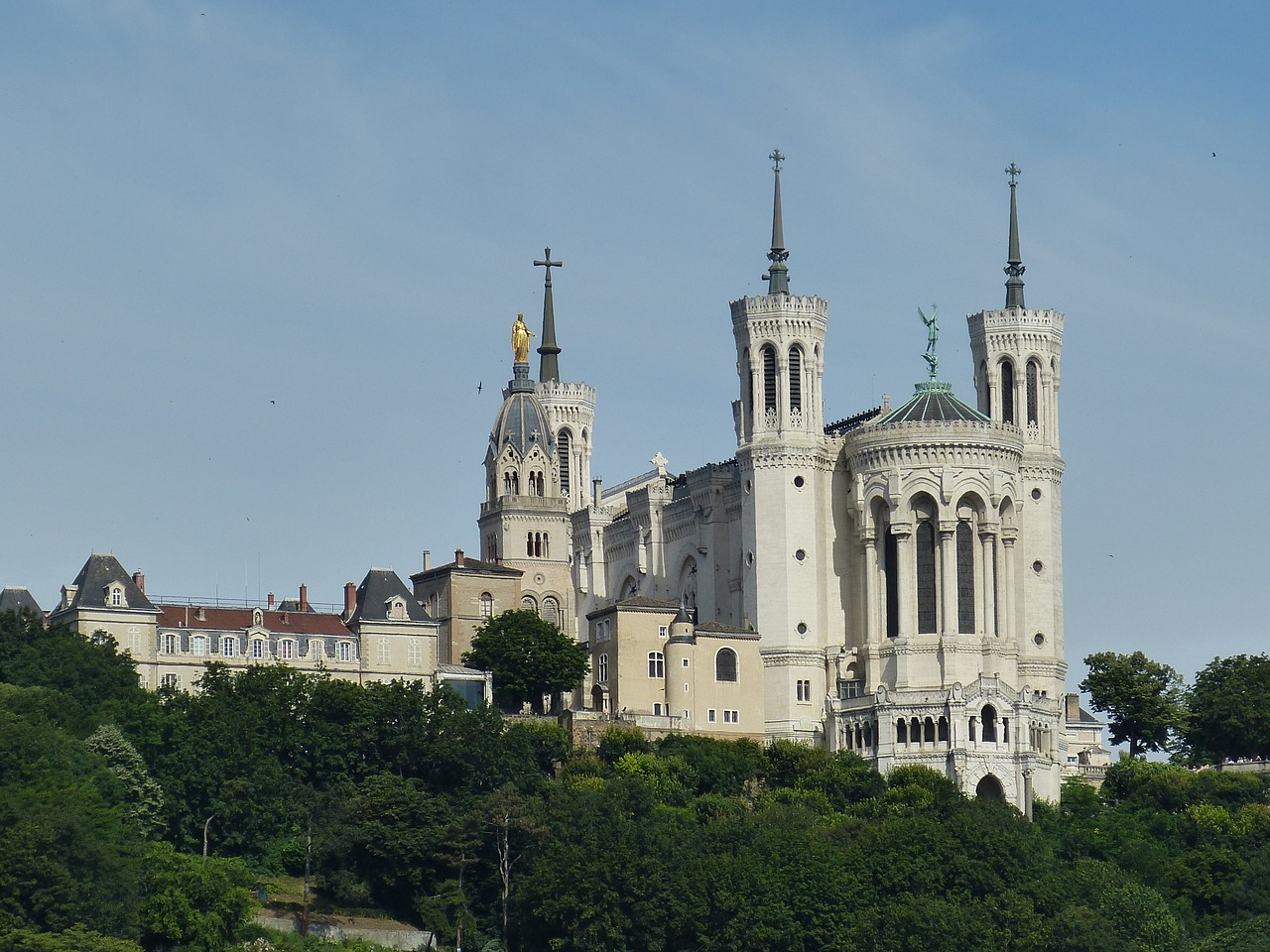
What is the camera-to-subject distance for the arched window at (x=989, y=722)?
13938cm

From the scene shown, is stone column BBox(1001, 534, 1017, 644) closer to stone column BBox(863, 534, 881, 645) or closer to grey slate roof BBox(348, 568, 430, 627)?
stone column BBox(863, 534, 881, 645)

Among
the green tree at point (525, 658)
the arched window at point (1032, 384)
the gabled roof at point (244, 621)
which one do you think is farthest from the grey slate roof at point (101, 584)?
the arched window at point (1032, 384)

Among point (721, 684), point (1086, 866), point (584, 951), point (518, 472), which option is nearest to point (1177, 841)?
point (1086, 866)

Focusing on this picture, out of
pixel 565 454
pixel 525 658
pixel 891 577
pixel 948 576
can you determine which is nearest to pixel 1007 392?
pixel 891 577

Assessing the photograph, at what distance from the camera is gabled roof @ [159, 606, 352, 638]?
453 ft

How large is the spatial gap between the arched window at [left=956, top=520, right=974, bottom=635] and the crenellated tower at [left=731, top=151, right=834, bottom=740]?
5.88m

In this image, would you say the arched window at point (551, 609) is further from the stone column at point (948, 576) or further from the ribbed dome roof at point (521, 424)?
the stone column at point (948, 576)

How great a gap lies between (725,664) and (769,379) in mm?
12804

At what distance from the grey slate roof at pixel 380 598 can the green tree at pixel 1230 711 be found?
3440cm

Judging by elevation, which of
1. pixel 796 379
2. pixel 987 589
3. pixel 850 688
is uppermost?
pixel 796 379

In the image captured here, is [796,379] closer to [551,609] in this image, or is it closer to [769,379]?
[769,379]

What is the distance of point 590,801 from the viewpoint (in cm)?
12462

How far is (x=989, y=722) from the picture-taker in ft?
458

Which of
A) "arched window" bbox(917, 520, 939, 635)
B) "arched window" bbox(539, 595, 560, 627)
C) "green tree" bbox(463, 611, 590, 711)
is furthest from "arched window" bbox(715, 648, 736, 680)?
"arched window" bbox(539, 595, 560, 627)
